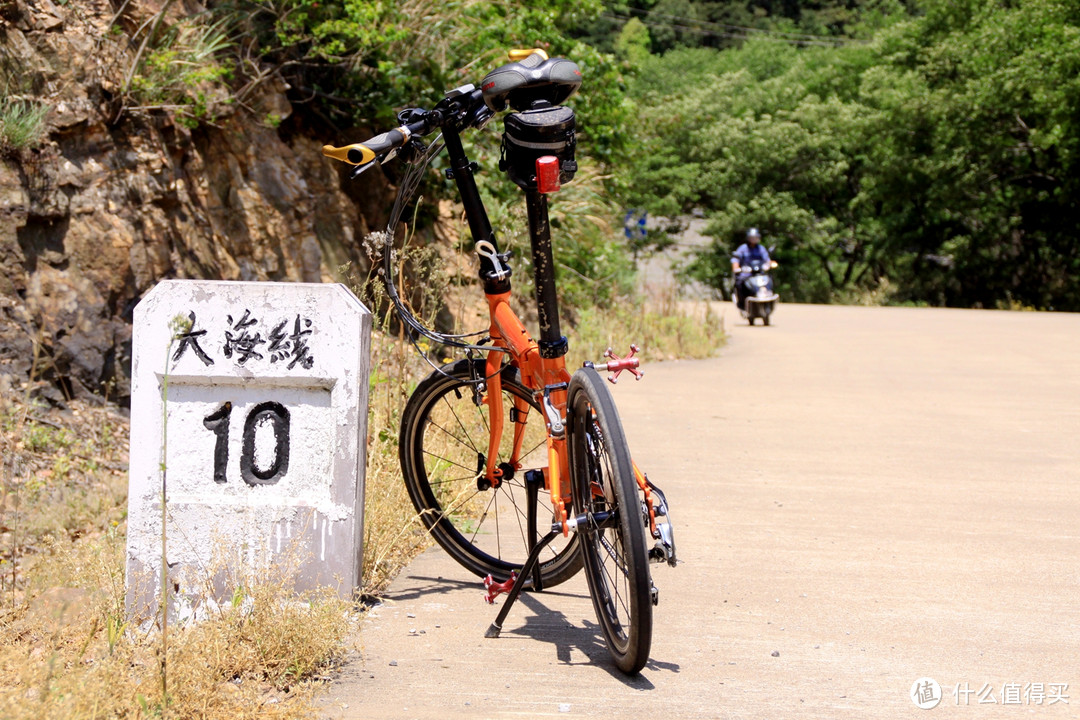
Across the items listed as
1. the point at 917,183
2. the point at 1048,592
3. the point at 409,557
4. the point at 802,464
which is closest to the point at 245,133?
the point at 802,464

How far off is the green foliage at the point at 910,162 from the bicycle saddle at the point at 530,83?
2270 centimetres

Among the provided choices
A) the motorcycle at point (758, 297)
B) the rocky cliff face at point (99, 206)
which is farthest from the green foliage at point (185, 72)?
the motorcycle at point (758, 297)

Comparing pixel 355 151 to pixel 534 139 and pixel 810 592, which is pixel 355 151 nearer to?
pixel 534 139

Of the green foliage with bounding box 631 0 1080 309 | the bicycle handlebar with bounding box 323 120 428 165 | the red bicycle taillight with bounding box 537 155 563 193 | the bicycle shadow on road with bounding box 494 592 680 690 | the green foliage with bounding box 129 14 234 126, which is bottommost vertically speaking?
the bicycle shadow on road with bounding box 494 592 680 690

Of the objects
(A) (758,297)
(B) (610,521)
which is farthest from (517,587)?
(A) (758,297)

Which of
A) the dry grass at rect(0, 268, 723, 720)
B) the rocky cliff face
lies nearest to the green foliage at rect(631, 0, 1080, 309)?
the rocky cliff face

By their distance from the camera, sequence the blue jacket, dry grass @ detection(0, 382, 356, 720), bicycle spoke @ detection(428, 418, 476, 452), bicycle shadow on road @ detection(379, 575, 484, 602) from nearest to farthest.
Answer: dry grass @ detection(0, 382, 356, 720)
bicycle shadow on road @ detection(379, 575, 484, 602)
bicycle spoke @ detection(428, 418, 476, 452)
the blue jacket

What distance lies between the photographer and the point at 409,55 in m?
11.5

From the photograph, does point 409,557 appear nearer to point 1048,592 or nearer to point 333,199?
point 1048,592

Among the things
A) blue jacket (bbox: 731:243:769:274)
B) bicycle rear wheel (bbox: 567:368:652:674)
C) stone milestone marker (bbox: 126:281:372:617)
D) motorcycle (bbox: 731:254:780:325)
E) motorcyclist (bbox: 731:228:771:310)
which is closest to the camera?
bicycle rear wheel (bbox: 567:368:652:674)

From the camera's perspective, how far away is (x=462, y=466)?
518 cm

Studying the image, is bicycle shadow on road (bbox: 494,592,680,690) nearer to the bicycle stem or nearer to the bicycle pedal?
the bicycle pedal

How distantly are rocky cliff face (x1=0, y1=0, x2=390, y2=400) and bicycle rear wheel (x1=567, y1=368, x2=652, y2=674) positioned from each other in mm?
5236

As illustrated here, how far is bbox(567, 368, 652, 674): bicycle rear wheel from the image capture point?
341cm
